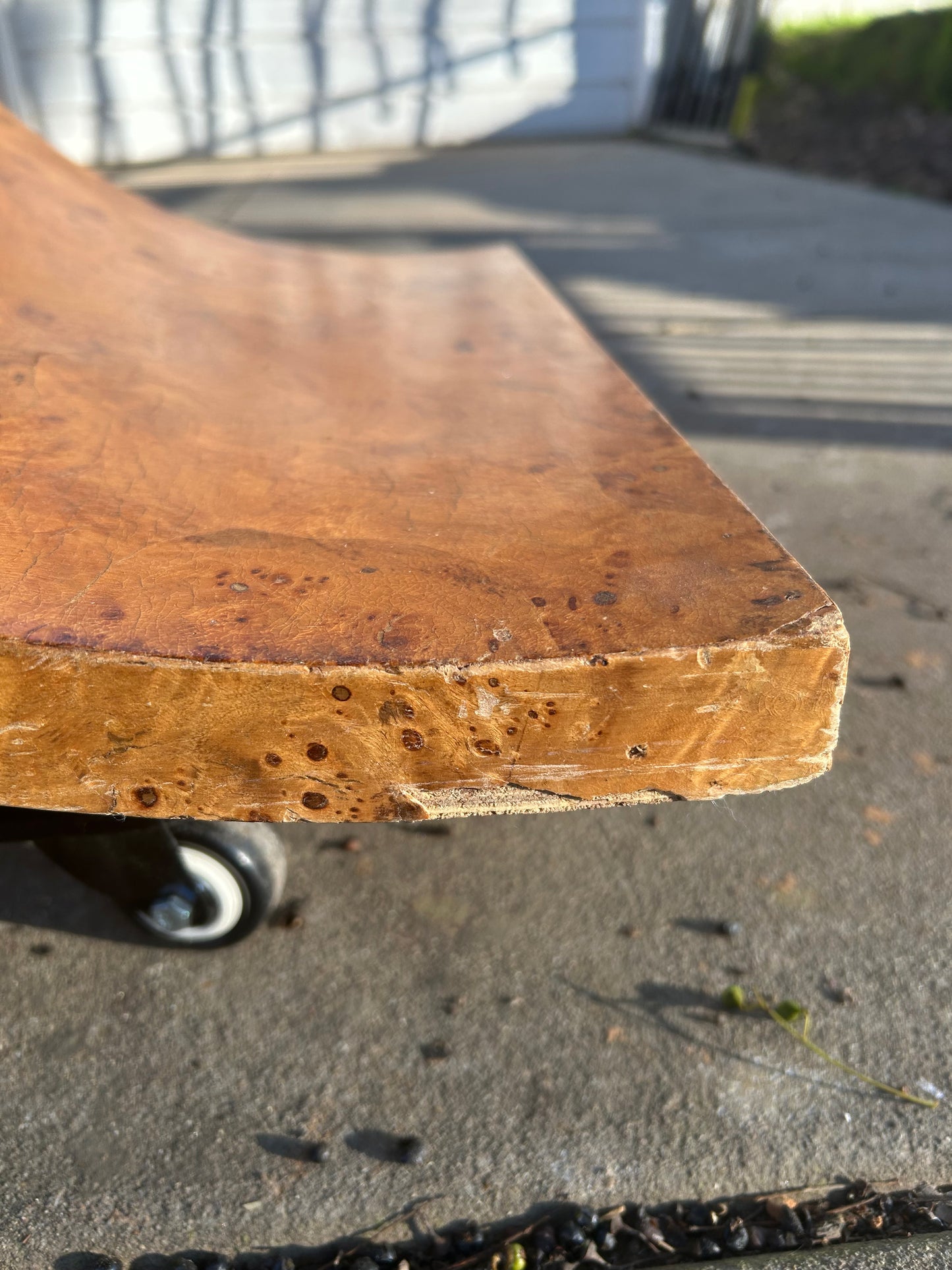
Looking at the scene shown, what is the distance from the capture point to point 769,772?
1163 mm

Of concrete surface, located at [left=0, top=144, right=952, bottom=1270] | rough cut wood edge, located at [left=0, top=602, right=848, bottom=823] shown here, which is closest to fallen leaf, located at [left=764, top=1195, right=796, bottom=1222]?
concrete surface, located at [left=0, top=144, right=952, bottom=1270]

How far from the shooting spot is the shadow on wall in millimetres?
8492

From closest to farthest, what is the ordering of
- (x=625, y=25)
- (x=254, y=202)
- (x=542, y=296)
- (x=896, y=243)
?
(x=542, y=296) < (x=896, y=243) < (x=254, y=202) < (x=625, y=25)

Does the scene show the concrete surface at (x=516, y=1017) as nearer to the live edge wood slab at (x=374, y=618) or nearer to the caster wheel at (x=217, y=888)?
the caster wheel at (x=217, y=888)

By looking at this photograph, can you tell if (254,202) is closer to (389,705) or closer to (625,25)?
(625,25)

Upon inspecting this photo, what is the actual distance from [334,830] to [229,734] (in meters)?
0.93

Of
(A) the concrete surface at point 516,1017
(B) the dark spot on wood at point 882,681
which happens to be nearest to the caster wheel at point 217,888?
(A) the concrete surface at point 516,1017

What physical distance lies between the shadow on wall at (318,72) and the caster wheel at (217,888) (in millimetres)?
8888

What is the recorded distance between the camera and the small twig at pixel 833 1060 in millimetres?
1452

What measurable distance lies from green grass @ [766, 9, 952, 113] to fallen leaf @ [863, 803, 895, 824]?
9.40 metres

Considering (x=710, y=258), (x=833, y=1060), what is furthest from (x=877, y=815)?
(x=710, y=258)

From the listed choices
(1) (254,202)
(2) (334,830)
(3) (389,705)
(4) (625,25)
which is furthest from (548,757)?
(4) (625,25)

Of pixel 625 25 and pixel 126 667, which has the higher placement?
pixel 625 25

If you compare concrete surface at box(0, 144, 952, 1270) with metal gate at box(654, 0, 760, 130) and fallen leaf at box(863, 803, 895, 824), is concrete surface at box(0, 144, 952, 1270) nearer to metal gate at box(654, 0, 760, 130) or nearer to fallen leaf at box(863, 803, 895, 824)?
fallen leaf at box(863, 803, 895, 824)
